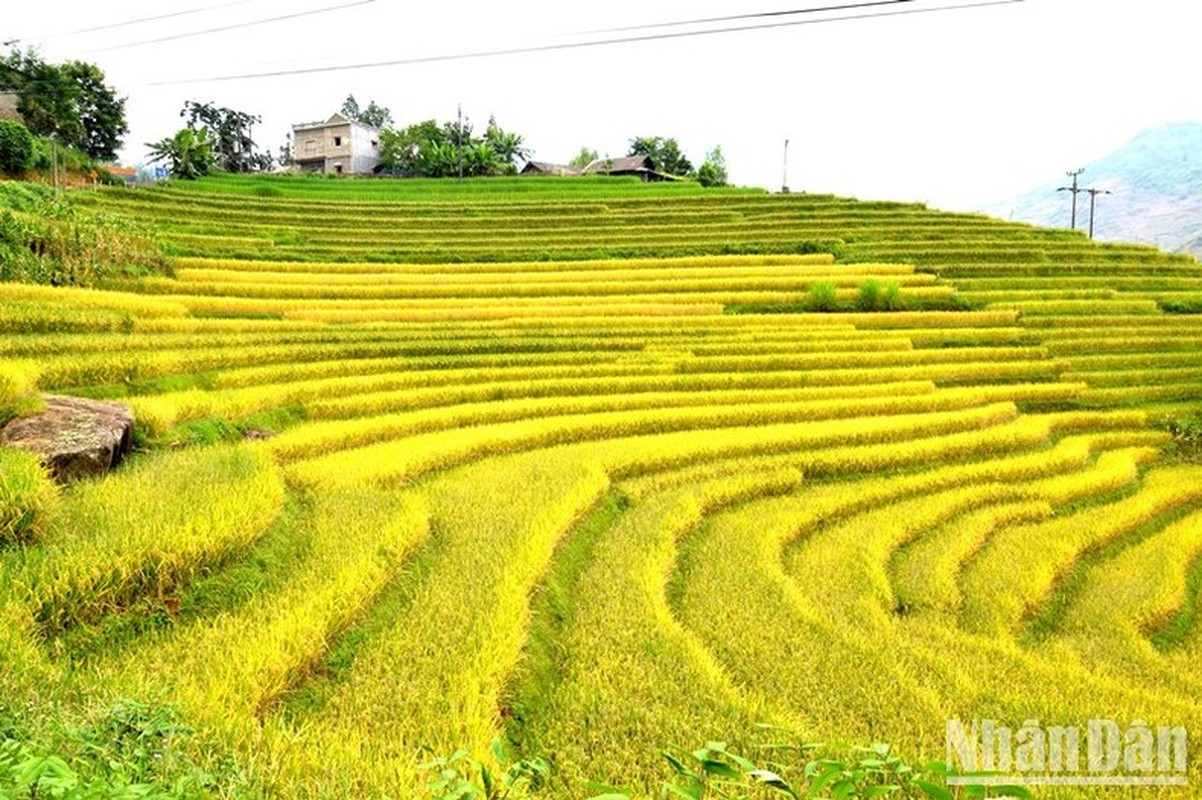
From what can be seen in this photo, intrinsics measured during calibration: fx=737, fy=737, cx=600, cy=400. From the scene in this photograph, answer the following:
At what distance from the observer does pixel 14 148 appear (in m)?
24.5

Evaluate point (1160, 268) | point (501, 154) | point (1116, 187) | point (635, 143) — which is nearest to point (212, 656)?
point (1160, 268)

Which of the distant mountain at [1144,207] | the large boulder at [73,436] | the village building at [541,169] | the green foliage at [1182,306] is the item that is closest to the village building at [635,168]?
the village building at [541,169]

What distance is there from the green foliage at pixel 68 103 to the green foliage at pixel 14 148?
6.79 metres

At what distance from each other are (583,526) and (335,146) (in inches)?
1931

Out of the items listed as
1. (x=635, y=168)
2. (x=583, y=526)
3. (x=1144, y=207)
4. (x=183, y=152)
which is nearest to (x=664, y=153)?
(x=635, y=168)

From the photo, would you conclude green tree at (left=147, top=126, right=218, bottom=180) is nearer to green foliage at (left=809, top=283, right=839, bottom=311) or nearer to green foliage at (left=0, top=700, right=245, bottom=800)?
green foliage at (left=809, top=283, right=839, bottom=311)

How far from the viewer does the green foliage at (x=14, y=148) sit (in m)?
24.3

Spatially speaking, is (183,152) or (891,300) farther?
(183,152)

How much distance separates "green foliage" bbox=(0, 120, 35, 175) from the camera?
2434cm

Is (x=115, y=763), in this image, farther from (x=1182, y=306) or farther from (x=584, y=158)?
(x=584, y=158)

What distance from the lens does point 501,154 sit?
4659 centimetres

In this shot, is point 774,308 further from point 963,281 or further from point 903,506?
point 903,506

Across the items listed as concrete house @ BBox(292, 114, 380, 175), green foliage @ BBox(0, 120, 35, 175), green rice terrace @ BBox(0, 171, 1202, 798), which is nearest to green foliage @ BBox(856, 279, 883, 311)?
green rice terrace @ BBox(0, 171, 1202, 798)

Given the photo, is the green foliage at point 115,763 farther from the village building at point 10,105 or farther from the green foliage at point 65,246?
the village building at point 10,105
